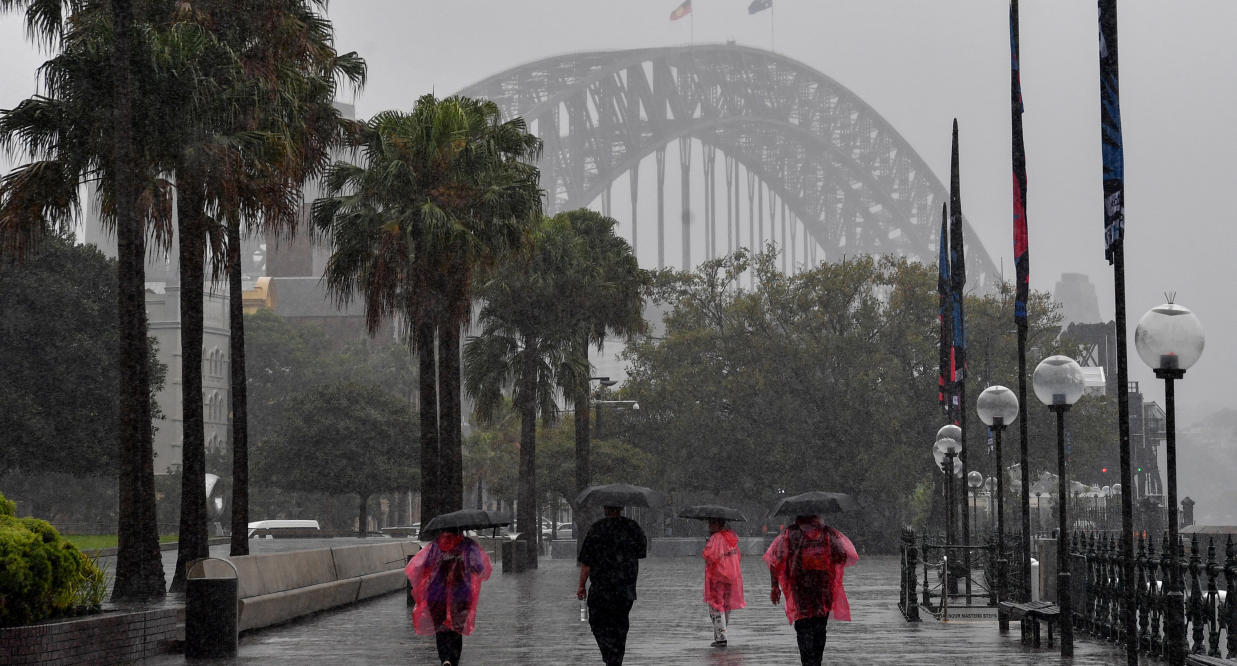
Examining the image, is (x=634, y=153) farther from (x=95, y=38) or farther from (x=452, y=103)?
(x=95, y=38)

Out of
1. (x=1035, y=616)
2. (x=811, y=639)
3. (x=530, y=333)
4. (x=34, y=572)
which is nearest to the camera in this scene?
(x=34, y=572)

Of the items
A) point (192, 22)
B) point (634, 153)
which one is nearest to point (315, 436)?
point (192, 22)

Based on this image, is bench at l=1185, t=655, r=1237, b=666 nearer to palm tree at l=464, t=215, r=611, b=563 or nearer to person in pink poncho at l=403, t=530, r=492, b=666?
person in pink poncho at l=403, t=530, r=492, b=666

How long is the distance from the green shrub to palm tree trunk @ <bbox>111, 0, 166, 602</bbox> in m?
6.90

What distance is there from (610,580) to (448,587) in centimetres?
149

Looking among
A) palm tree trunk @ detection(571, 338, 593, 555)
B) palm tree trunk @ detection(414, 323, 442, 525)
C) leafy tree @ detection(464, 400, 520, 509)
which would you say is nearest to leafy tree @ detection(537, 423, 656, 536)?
leafy tree @ detection(464, 400, 520, 509)

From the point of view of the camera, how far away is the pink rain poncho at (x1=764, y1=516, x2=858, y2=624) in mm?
14133

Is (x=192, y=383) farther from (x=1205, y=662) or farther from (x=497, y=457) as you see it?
(x=497, y=457)

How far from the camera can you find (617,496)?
626 inches

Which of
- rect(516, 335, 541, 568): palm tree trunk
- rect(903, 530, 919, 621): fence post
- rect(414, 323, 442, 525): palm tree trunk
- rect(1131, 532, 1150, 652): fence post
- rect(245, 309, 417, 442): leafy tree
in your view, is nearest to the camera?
rect(1131, 532, 1150, 652): fence post

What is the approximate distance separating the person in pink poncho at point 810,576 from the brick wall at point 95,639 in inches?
242

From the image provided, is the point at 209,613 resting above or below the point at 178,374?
below

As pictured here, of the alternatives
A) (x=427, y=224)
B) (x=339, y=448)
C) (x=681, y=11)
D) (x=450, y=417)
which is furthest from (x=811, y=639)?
(x=681, y=11)

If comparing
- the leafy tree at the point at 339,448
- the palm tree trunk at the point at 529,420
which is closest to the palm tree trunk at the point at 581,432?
the palm tree trunk at the point at 529,420
